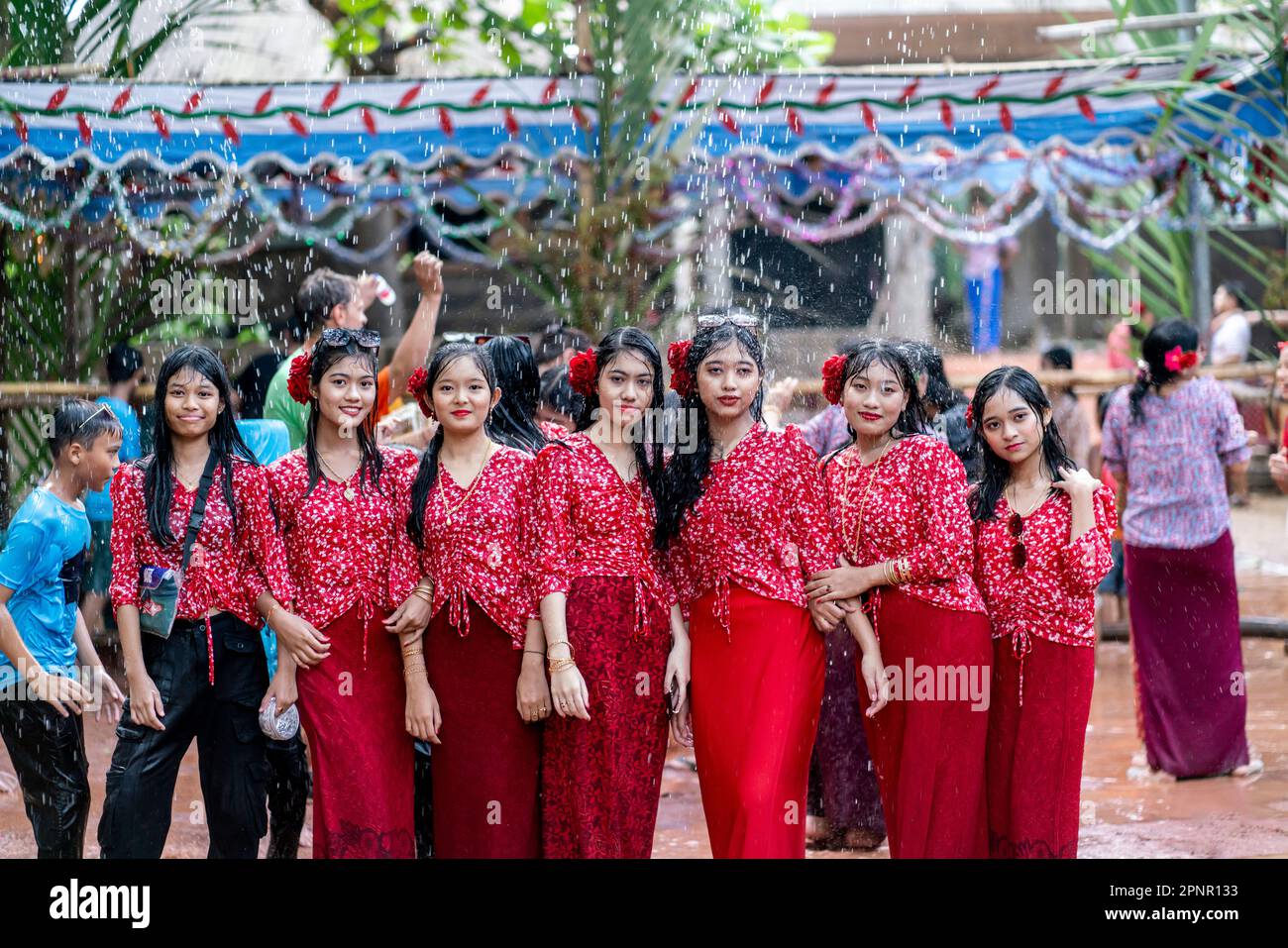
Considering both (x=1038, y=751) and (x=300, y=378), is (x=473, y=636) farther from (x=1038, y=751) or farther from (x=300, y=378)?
(x=1038, y=751)

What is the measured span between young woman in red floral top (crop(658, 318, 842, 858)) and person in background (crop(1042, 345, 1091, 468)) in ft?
14.4

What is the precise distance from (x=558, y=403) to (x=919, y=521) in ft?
6.39

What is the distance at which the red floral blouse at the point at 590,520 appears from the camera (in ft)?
13.3

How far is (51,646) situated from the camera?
14.6 ft

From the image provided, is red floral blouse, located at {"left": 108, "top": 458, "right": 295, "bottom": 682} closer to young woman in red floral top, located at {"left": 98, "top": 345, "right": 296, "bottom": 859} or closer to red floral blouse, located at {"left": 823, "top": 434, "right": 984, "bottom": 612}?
young woman in red floral top, located at {"left": 98, "top": 345, "right": 296, "bottom": 859}

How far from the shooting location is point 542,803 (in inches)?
161

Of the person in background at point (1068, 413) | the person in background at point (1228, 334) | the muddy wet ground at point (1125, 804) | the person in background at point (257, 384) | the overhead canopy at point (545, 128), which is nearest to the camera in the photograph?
the muddy wet ground at point (1125, 804)

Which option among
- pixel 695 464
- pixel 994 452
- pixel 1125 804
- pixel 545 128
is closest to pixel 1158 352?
pixel 1125 804

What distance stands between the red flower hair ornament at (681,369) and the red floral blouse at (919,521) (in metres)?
0.52

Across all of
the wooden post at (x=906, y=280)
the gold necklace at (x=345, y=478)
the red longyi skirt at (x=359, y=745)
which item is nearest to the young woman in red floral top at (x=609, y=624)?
the red longyi skirt at (x=359, y=745)

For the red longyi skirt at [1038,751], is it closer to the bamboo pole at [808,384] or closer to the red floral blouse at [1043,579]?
the red floral blouse at [1043,579]

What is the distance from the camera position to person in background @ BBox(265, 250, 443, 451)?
18.0 feet

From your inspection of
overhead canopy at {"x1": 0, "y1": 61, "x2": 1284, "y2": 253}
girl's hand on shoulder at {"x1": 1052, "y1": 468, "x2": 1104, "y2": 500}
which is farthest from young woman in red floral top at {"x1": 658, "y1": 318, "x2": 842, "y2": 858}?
overhead canopy at {"x1": 0, "y1": 61, "x2": 1284, "y2": 253}
